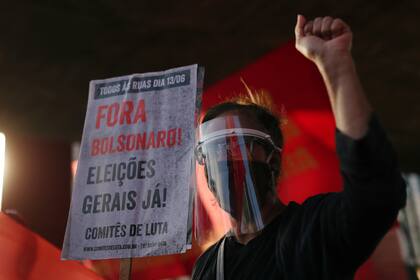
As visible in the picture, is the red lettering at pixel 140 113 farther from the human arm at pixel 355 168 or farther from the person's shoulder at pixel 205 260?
the human arm at pixel 355 168

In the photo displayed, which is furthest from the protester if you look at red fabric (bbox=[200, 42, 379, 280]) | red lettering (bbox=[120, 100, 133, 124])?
red fabric (bbox=[200, 42, 379, 280])

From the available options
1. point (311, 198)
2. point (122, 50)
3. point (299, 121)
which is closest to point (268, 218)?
point (311, 198)

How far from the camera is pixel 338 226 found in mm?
1366

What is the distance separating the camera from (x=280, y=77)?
3699 mm

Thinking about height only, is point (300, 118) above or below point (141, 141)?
above

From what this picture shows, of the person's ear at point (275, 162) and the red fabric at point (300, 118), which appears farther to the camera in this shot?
the red fabric at point (300, 118)

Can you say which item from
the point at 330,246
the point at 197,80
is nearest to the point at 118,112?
the point at 197,80

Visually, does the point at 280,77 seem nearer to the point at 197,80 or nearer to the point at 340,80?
the point at 197,80

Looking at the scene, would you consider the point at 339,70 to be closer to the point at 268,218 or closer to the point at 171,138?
the point at 268,218

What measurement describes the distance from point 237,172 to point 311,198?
24cm

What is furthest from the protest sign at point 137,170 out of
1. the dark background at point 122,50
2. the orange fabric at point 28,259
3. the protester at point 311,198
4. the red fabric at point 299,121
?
the dark background at point 122,50

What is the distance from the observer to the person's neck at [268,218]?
1669 millimetres

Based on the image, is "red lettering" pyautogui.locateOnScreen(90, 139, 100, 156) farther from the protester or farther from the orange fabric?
the orange fabric

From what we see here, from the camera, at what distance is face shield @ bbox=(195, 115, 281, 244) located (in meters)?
1.66
